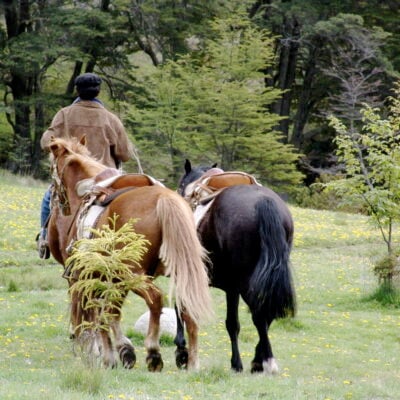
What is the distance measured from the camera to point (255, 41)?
115 feet

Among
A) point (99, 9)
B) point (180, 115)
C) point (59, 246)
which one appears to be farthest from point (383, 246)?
point (99, 9)

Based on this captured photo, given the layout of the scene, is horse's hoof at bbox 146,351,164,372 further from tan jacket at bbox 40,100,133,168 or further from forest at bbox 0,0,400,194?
forest at bbox 0,0,400,194

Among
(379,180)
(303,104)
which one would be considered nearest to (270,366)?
(379,180)

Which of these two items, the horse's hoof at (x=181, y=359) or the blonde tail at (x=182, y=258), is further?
the horse's hoof at (x=181, y=359)

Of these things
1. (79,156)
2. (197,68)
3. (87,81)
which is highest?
(87,81)

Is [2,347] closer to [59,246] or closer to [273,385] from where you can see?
[59,246]

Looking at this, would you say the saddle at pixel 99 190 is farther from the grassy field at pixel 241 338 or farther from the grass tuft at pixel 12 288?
the grass tuft at pixel 12 288

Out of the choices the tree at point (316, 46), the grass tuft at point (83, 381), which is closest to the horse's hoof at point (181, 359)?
the grass tuft at point (83, 381)

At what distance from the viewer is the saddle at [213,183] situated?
349 inches

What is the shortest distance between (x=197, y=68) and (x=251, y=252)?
30355 mm

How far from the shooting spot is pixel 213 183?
30.3ft

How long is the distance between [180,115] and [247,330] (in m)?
24.1

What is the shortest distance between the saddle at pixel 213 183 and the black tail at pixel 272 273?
3.58 ft

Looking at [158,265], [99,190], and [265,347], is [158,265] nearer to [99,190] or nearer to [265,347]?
[99,190]
